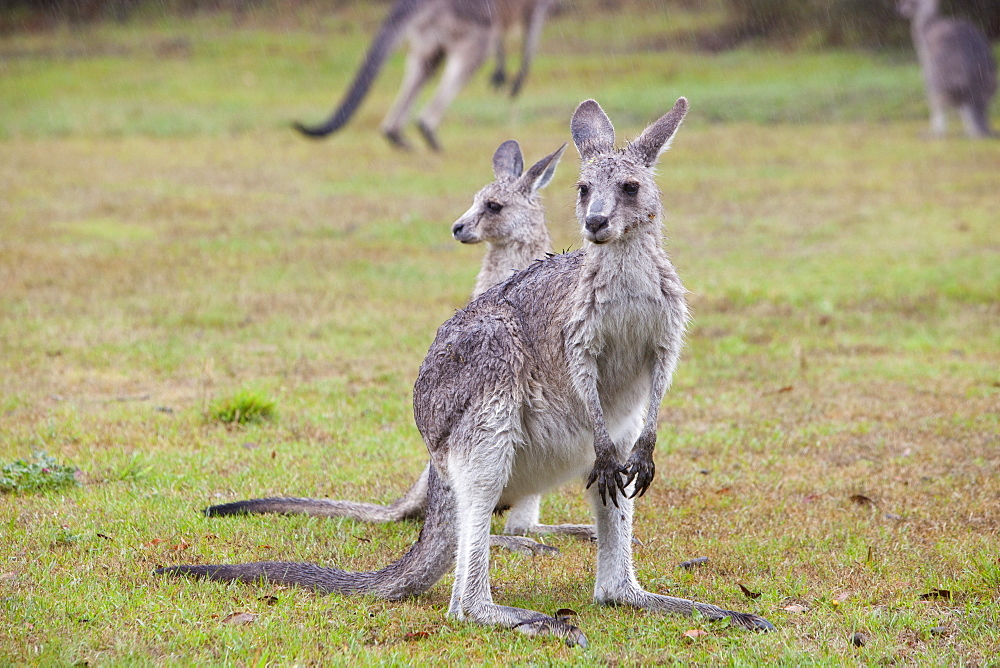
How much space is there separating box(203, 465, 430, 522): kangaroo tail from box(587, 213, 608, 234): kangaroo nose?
1362mm

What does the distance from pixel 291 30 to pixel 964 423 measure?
703 inches

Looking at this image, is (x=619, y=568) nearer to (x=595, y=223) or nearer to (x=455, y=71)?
(x=595, y=223)

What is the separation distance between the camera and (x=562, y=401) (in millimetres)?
3383

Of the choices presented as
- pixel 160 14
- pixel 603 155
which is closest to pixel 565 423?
pixel 603 155

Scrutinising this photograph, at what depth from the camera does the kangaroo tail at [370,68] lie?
476 inches

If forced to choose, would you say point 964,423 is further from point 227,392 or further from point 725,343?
point 227,392

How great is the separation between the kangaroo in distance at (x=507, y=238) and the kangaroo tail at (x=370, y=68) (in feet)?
23.0

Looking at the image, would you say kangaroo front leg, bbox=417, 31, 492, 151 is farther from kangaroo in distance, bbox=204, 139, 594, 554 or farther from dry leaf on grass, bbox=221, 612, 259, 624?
dry leaf on grass, bbox=221, 612, 259, 624

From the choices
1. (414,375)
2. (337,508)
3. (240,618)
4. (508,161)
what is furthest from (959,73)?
(240,618)

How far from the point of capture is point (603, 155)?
11.2ft

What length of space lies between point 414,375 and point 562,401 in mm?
3064

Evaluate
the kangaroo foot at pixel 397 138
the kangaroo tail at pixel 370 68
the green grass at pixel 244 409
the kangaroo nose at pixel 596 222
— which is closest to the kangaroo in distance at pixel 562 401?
the kangaroo nose at pixel 596 222

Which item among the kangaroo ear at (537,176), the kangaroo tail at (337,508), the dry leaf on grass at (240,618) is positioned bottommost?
the dry leaf on grass at (240,618)

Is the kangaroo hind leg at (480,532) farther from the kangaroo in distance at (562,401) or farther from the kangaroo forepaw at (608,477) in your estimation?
the kangaroo forepaw at (608,477)
